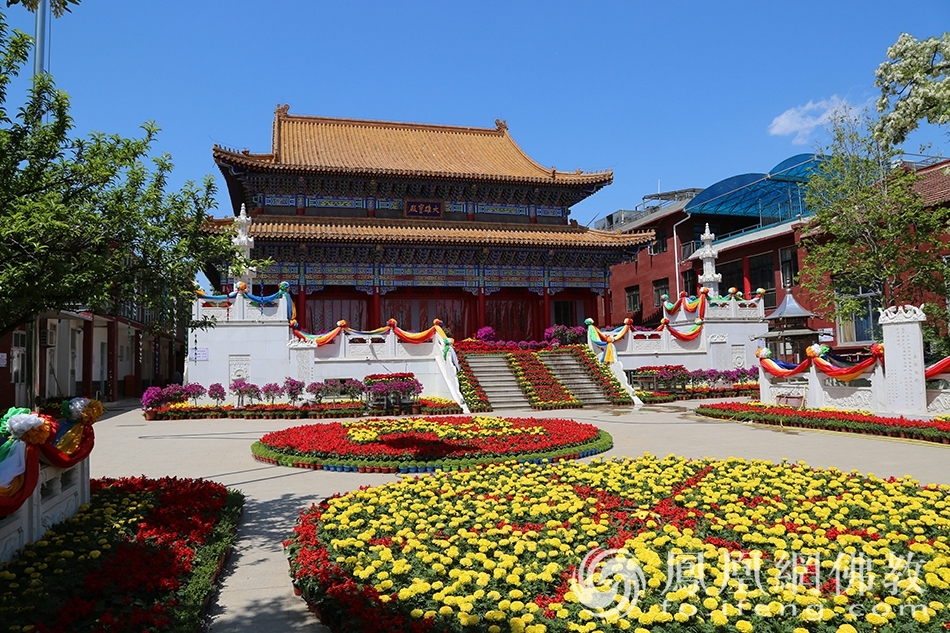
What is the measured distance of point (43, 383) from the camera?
76.3ft

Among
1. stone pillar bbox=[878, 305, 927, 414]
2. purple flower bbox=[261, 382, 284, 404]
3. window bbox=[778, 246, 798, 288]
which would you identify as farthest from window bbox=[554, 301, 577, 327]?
stone pillar bbox=[878, 305, 927, 414]

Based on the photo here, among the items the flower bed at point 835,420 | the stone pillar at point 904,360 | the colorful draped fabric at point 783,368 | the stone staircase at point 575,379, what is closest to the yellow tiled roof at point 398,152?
the stone staircase at point 575,379

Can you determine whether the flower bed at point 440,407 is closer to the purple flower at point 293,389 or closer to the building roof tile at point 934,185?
the purple flower at point 293,389

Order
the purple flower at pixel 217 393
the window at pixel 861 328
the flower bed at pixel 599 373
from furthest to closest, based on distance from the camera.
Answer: the window at pixel 861 328
the flower bed at pixel 599 373
the purple flower at pixel 217 393

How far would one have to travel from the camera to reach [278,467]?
9.79m

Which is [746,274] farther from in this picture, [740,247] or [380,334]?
[380,334]

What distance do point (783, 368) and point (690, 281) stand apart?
705 inches

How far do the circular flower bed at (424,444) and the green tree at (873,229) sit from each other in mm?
11274

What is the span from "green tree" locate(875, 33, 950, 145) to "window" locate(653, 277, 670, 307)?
21478 mm

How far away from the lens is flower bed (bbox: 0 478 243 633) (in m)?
3.74

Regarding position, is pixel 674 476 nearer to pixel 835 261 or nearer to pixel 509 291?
pixel 835 261

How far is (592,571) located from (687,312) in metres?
22.1

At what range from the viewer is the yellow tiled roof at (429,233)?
24.0 meters

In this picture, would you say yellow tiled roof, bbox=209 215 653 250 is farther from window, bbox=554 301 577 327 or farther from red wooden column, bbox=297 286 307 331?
window, bbox=554 301 577 327
